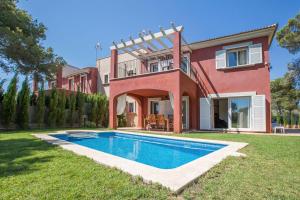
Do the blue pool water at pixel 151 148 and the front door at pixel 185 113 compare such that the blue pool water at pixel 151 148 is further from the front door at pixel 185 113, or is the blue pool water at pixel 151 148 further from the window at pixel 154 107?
the window at pixel 154 107

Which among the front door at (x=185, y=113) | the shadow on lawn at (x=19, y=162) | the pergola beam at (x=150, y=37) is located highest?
the pergola beam at (x=150, y=37)

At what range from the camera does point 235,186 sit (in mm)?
2771

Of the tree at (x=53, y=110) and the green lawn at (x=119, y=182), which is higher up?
the tree at (x=53, y=110)

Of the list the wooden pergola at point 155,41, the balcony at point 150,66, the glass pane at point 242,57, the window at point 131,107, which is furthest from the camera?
the window at point 131,107

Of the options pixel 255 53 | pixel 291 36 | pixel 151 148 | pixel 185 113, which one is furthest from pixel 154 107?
pixel 291 36

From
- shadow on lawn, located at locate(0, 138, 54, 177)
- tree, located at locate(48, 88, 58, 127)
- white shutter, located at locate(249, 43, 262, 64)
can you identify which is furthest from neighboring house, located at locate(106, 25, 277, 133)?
shadow on lawn, located at locate(0, 138, 54, 177)

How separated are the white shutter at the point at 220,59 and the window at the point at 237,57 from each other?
372 mm

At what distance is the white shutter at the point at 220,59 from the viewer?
12.7 meters

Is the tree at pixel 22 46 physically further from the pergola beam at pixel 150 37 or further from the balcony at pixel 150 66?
the pergola beam at pixel 150 37

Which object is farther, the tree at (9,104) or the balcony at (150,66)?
the balcony at (150,66)

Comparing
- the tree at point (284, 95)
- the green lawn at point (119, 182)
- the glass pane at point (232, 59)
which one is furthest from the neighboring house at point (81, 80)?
the tree at point (284, 95)

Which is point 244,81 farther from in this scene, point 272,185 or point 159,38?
point 272,185

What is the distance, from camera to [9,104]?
11.6 meters

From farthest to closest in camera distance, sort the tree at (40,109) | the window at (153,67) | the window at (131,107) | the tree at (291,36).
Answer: the window at (131,107)
the tree at (291,36)
the window at (153,67)
the tree at (40,109)
